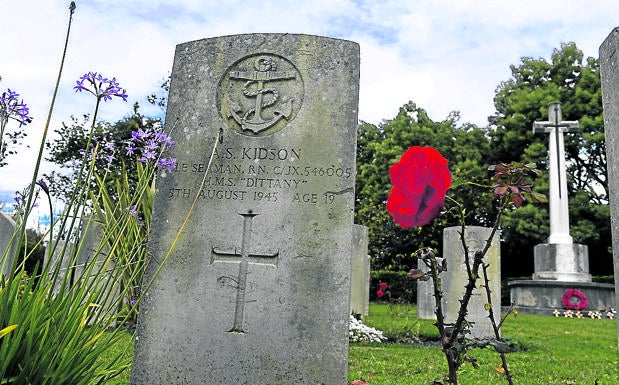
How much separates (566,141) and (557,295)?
1105 centimetres

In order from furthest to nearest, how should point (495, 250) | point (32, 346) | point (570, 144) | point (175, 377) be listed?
point (570, 144), point (495, 250), point (175, 377), point (32, 346)

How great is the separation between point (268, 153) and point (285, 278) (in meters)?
0.78

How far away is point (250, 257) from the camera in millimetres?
3191

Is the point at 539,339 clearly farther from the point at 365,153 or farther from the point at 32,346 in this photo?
the point at 365,153

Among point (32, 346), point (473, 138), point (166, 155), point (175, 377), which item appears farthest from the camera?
point (473, 138)

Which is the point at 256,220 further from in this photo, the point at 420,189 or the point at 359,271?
the point at 359,271

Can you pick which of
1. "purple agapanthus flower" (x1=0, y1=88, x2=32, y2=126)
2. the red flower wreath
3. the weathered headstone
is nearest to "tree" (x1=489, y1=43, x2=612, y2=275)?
the red flower wreath

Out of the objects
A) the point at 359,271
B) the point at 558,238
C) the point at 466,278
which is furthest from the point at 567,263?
the point at 466,278

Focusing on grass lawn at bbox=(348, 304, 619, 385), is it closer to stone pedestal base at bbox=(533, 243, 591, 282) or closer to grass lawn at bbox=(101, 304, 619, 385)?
grass lawn at bbox=(101, 304, 619, 385)

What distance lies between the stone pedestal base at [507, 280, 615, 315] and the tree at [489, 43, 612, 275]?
6982 mm

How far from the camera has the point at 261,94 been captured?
3.37 m

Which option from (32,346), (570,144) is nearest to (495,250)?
(32,346)

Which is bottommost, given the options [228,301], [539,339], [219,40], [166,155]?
[539,339]

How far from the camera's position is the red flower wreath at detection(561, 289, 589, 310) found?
13.4 meters
